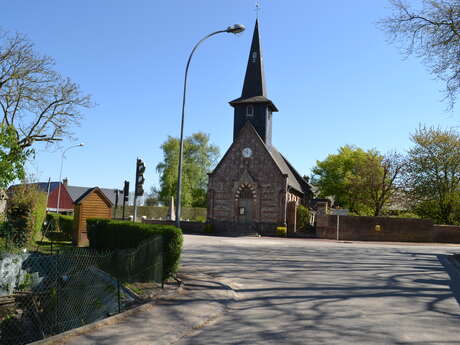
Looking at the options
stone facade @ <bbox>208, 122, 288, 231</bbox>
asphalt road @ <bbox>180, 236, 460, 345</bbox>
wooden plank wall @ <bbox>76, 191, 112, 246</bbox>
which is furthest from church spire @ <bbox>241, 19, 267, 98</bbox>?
asphalt road @ <bbox>180, 236, 460, 345</bbox>

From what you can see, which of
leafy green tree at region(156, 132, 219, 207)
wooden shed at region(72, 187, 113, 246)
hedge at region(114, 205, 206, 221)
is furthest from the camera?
leafy green tree at region(156, 132, 219, 207)

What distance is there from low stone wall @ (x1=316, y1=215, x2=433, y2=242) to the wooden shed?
67.4 ft

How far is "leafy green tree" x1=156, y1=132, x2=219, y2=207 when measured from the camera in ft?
215

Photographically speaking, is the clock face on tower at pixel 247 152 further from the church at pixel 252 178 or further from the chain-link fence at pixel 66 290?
the chain-link fence at pixel 66 290

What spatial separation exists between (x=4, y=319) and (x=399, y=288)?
9.73 metres

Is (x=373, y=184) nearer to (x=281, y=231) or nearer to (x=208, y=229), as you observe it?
(x=281, y=231)

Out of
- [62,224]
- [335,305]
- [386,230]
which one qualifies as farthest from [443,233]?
[335,305]

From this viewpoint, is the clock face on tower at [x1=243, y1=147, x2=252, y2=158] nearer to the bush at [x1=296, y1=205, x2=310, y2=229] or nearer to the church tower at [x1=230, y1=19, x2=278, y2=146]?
the church tower at [x1=230, y1=19, x2=278, y2=146]

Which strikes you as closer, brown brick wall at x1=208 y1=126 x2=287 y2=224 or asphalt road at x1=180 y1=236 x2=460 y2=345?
asphalt road at x1=180 y1=236 x2=460 y2=345

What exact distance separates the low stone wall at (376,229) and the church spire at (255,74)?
1447 centimetres

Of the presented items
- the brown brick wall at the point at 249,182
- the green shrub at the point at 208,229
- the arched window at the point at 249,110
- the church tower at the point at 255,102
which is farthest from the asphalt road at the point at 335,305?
the arched window at the point at 249,110

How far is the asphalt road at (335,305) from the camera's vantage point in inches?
264

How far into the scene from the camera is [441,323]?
753cm

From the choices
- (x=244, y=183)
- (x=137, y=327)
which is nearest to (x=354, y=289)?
(x=137, y=327)
